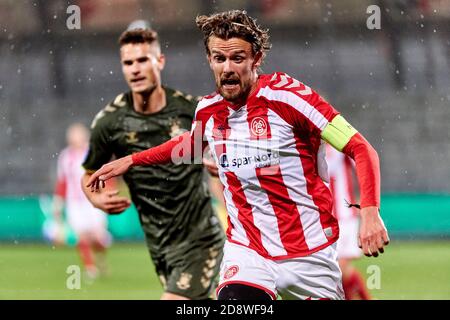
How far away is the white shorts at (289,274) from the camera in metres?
4.54

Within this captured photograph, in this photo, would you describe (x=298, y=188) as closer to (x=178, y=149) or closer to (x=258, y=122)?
(x=258, y=122)

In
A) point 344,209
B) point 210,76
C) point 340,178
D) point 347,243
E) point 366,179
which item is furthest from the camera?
point 210,76

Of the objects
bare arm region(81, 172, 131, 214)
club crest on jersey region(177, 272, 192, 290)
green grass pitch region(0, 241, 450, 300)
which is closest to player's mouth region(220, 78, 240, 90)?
bare arm region(81, 172, 131, 214)

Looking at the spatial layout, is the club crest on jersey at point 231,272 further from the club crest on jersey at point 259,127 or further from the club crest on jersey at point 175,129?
the club crest on jersey at point 175,129

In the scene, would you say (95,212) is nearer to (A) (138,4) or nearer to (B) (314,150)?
(A) (138,4)

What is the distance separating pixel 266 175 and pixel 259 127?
23 centimetres

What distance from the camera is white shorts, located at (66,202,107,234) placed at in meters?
12.4

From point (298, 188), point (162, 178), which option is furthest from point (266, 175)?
point (162, 178)

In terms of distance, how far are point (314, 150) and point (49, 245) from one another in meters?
11.2

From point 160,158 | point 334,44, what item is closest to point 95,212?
point 334,44

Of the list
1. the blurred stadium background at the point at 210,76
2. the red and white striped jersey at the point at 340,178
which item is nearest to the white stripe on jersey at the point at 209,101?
the red and white striped jersey at the point at 340,178

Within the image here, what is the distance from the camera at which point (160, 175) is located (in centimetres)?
606

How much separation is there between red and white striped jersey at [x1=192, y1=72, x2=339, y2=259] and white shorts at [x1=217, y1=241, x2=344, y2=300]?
0.14 ft

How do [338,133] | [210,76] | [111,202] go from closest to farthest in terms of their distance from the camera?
[338,133] < [111,202] < [210,76]
